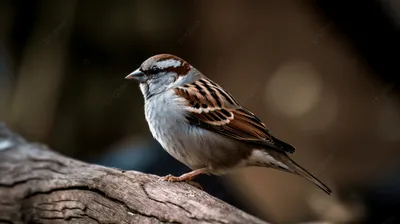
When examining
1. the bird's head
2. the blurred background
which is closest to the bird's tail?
the bird's head

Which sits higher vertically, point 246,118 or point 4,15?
point 4,15

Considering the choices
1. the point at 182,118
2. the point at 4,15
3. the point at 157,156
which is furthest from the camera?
the point at 4,15

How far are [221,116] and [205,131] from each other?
0.08m

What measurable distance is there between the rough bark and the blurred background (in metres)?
1.93

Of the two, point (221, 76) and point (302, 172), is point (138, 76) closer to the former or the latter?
point (302, 172)

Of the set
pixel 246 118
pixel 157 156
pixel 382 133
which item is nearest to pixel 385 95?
pixel 382 133

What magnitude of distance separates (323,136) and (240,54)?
80 centimetres

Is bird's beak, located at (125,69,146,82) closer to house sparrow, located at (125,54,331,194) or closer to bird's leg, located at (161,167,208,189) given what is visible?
house sparrow, located at (125,54,331,194)

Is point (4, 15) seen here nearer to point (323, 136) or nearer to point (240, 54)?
point (240, 54)

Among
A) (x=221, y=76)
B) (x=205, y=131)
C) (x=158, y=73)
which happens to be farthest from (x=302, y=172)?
(x=221, y=76)

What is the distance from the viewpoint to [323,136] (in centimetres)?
397

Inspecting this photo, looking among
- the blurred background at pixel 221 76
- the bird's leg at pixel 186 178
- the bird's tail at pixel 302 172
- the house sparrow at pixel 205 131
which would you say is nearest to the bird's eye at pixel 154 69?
the house sparrow at pixel 205 131

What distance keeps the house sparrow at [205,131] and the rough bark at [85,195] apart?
15 cm

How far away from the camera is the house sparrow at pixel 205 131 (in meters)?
1.66
